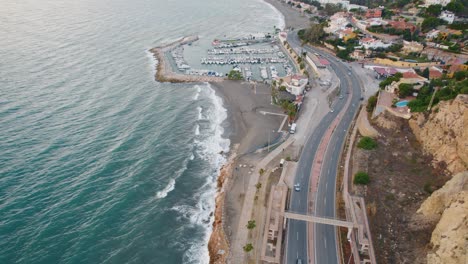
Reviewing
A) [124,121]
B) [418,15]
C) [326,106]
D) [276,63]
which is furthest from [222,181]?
[418,15]

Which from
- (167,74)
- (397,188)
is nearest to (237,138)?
(397,188)

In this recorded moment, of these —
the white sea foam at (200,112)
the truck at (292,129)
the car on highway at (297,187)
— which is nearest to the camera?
the car on highway at (297,187)

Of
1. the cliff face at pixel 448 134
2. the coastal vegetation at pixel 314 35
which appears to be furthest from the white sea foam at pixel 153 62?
the cliff face at pixel 448 134

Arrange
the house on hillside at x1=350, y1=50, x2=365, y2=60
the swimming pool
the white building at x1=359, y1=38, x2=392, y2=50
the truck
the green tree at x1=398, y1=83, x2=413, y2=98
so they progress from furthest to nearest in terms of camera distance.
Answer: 1. the white building at x1=359, y1=38, x2=392, y2=50
2. the house on hillside at x1=350, y1=50, x2=365, y2=60
3. the green tree at x1=398, y1=83, x2=413, y2=98
4. the truck
5. the swimming pool

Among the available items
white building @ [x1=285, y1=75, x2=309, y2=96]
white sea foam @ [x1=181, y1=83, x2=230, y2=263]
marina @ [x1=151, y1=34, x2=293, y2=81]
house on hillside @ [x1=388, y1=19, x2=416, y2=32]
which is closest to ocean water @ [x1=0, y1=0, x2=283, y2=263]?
white sea foam @ [x1=181, y1=83, x2=230, y2=263]

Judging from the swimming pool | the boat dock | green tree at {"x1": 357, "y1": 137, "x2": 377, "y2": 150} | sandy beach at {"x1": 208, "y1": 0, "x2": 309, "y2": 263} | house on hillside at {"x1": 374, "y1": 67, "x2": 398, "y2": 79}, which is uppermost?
the swimming pool

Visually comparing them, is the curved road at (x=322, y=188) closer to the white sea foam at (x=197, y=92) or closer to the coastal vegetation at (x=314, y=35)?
the white sea foam at (x=197, y=92)

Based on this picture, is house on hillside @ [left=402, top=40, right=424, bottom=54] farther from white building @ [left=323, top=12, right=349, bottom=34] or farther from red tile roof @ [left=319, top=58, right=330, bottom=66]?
white building @ [left=323, top=12, right=349, bottom=34]
